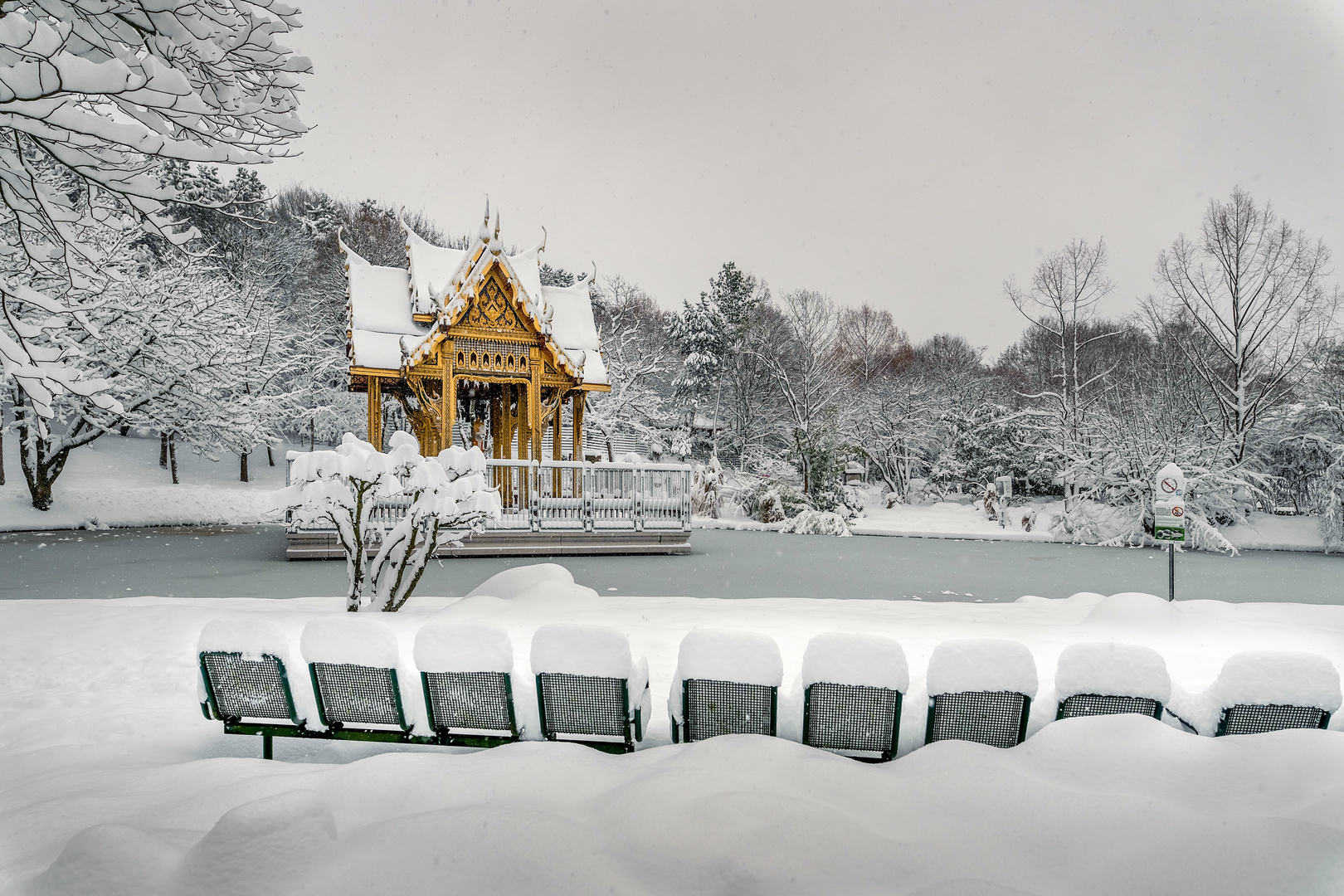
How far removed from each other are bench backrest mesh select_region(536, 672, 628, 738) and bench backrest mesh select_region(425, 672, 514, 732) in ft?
0.67

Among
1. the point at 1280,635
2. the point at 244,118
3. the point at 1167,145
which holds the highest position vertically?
the point at 1167,145

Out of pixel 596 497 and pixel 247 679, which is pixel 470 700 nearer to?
pixel 247 679

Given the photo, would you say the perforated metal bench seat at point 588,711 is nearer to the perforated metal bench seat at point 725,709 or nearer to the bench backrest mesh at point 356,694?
the perforated metal bench seat at point 725,709

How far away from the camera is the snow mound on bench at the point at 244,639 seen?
3275 millimetres

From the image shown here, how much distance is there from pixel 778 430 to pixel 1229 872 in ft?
95.6

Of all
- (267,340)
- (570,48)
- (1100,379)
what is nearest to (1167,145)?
(570,48)

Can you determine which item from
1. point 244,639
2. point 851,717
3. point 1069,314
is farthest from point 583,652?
point 1069,314

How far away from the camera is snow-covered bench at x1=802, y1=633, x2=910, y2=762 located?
3.00 m

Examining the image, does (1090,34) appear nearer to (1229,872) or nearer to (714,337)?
(1229,872)

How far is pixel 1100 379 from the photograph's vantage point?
2289 cm

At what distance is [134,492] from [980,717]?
2333 centimetres

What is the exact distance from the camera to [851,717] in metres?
3.07

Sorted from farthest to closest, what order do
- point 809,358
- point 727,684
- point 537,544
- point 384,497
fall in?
point 809,358
point 537,544
point 384,497
point 727,684

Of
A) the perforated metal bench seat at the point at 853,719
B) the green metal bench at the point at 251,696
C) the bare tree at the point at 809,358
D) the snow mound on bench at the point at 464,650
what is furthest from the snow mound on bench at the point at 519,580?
the bare tree at the point at 809,358
